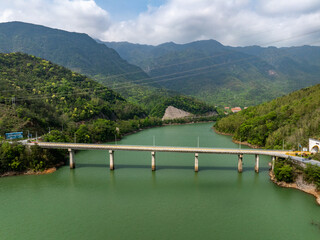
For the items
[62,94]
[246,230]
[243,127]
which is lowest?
[246,230]

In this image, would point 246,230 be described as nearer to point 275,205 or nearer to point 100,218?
point 275,205

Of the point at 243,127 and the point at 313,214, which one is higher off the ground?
the point at 243,127

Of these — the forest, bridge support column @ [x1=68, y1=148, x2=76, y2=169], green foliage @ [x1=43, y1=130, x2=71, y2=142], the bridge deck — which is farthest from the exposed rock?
bridge support column @ [x1=68, y1=148, x2=76, y2=169]

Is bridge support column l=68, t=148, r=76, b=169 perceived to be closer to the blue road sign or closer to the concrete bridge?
the concrete bridge

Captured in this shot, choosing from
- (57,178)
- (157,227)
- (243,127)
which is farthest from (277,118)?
(57,178)

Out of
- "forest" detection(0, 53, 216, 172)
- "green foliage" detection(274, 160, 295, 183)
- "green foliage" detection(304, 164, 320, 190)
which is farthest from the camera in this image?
"forest" detection(0, 53, 216, 172)

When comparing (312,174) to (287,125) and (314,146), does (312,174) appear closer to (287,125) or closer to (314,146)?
(314,146)
